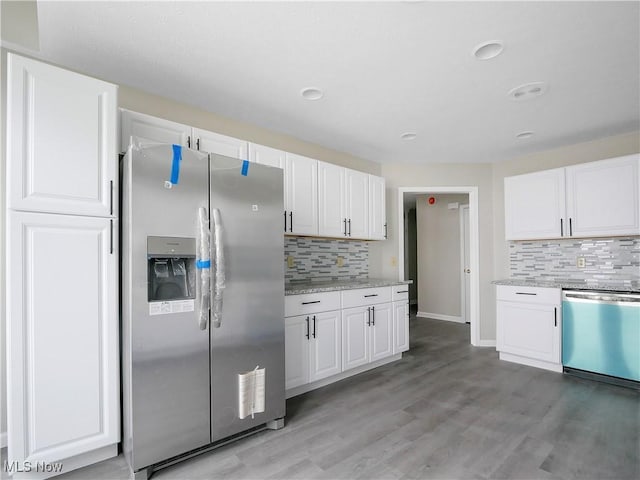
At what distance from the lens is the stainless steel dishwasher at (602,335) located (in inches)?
123

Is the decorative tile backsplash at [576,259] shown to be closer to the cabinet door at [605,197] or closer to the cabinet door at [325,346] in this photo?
the cabinet door at [605,197]

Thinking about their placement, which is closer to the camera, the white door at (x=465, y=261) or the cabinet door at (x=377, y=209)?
the cabinet door at (x=377, y=209)

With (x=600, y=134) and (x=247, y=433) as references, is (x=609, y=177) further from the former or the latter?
(x=247, y=433)

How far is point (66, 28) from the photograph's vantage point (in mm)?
1993

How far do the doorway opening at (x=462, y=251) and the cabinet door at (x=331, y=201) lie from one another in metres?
1.31

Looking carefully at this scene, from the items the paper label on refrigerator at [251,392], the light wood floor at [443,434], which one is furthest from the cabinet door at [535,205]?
the paper label on refrigerator at [251,392]

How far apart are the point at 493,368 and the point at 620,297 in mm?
1380

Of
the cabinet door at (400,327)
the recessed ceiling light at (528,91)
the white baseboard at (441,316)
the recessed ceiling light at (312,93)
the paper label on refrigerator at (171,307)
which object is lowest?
the white baseboard at (441,316)

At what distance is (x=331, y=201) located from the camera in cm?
370

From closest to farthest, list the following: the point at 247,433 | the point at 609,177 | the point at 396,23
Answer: the point at 396,23
the point at 247,433
the point at 609,177

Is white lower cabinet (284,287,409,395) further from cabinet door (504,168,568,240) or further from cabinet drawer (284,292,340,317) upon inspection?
cabinet door (504,168,568,240)

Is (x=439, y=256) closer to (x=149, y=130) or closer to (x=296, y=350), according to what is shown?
(x=296, y=350)

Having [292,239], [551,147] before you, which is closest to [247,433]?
[292,239]

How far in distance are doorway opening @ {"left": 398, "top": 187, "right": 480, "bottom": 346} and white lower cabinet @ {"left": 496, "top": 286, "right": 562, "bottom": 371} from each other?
2.11 feet
